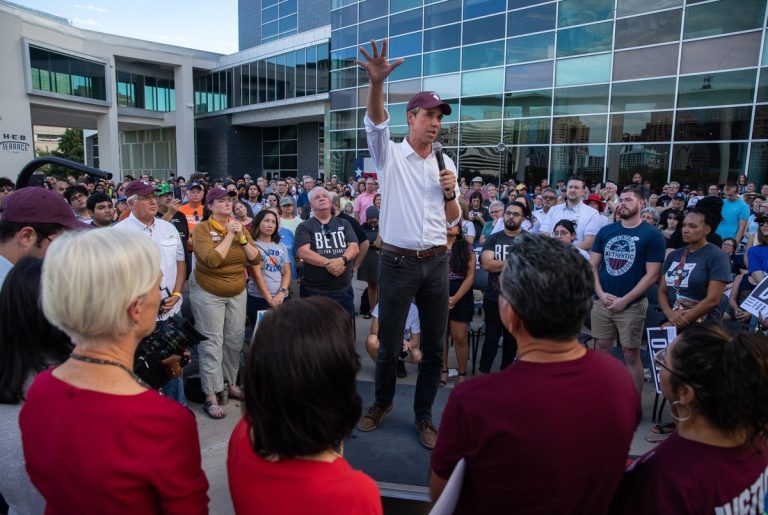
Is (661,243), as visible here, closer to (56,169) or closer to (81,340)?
(81,340)

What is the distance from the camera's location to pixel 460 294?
4.60m

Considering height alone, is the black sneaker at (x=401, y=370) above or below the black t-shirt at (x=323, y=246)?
below

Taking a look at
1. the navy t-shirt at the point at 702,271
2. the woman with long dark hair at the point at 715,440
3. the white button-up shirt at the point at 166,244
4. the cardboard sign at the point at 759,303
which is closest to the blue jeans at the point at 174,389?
the white button-up shirt at the point at 166,244

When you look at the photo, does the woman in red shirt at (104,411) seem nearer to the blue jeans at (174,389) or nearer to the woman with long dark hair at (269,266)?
the blue jeans at (174,389)

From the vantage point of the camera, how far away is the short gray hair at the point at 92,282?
113 centimetres

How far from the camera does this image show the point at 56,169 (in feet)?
112

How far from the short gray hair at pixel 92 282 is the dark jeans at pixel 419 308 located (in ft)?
6.44

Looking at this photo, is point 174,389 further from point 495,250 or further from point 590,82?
point 590,82

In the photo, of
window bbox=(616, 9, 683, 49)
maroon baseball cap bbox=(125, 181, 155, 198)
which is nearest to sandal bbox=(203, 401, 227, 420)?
maroon baseball cap bbox=(125, 181, 155, 198)

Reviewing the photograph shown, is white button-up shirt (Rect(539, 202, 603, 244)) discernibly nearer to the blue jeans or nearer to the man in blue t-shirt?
the man in blue t-shirt

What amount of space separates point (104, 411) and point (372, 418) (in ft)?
8.33

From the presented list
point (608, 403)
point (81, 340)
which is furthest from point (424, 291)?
point (81, 340)

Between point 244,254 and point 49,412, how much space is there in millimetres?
3158

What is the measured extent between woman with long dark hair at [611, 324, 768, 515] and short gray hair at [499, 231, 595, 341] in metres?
0.39
